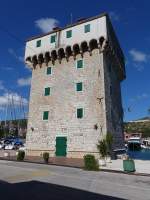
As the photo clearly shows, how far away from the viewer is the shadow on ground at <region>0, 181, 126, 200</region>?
32.3ft

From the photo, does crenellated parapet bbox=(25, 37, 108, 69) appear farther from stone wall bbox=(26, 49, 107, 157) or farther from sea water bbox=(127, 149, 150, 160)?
sea water bbox=(127, 149, 150, 160)

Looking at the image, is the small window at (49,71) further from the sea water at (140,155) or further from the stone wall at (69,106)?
the sea water at (140,155)

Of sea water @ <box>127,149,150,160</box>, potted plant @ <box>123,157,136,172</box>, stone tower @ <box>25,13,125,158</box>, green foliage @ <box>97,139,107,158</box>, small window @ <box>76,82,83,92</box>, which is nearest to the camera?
potted plant @ <box>123,157,136,172</box>

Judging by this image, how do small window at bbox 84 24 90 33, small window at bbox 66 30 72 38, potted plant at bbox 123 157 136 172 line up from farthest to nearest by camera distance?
small window at bbox 66 30 72 38
small window at bbox 84 24 90 33
potted plant at bbox 123 157 136 172

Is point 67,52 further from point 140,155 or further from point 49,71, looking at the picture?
point 140,155

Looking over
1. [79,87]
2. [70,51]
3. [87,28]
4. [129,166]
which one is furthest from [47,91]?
[129,166]

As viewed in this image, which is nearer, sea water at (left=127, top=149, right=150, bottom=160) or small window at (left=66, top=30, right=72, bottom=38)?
small window at (left=66, top=30, right=72, bottom=38)

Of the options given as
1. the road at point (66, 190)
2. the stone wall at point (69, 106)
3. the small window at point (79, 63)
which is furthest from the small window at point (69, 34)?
the road at point (66, 190)

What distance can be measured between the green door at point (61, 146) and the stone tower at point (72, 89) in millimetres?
132

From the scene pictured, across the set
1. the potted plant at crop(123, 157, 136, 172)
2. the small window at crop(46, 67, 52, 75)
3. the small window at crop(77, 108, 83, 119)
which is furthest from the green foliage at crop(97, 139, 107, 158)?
the small window at crop(46, 67, 52, 75)

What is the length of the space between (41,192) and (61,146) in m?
20.4

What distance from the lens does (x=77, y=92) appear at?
3145 cm

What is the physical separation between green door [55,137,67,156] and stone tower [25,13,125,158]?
13cm

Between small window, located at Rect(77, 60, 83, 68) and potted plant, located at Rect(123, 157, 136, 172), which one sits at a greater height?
small window, located at Rect(77, 60, 83, 68)
